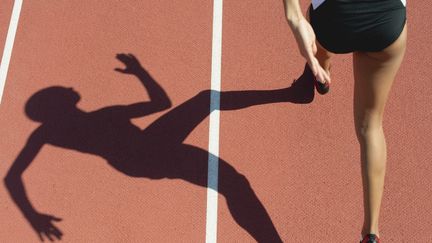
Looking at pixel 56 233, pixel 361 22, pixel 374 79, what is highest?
pixel 361 22

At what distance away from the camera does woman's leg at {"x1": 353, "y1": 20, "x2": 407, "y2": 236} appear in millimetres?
3187

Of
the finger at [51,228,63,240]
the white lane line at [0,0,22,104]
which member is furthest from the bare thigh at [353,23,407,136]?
the white lane line at [0,0,22,104]

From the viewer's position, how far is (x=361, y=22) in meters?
2.94

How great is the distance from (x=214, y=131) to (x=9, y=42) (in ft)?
7.58

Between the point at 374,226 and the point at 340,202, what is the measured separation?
1.58ft

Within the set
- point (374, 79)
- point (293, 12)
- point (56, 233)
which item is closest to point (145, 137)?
point (56, 233)

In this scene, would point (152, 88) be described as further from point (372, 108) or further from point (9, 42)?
point (372, 108)

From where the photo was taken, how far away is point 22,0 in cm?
569

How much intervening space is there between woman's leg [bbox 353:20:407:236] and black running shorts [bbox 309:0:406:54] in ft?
0.31

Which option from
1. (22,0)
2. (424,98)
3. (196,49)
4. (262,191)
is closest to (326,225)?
(262,191)

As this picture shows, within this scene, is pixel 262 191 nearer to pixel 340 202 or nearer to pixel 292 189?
pixel 292 189

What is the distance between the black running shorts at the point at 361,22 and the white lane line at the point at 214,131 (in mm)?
1739

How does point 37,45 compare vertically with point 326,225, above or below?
above

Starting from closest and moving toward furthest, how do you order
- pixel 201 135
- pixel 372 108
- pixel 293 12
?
pixel 293 12 → pixel 372 108 → pixel 201 135
